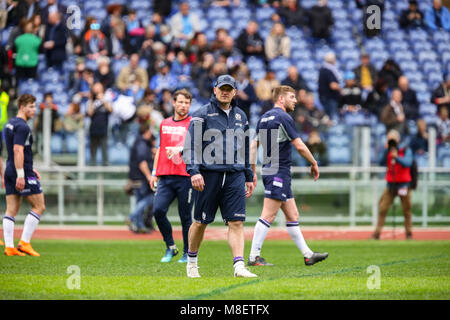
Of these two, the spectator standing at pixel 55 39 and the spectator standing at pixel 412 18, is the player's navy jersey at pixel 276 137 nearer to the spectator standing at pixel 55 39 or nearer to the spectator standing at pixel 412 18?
the spectator standing at pixel 55 39

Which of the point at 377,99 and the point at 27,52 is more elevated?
the point at 27,52

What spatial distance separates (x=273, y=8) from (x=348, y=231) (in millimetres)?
8967

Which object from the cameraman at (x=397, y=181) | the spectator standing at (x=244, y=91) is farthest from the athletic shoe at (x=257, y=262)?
the spectator standing at (x=244, y=91)

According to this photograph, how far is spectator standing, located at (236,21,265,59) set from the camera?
21.1m

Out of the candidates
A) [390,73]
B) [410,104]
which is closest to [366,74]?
[390,73]

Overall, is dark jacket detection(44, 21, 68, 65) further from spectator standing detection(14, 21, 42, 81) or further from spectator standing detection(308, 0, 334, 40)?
spectator standing detection(308, 0, 334, 40)

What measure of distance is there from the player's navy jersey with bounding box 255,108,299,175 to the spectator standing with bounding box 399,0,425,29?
47.1ft

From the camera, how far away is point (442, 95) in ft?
66.5

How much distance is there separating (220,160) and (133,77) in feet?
38.7

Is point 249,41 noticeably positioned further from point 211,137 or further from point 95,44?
point 211,137

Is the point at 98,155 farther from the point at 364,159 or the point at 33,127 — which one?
the point at 364,159

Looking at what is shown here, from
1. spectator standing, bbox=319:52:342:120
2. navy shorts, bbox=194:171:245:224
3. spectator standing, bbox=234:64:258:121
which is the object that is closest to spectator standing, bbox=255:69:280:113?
spectator standing, bbox=234:64:258:121

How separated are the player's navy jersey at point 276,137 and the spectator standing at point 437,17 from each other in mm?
13942
